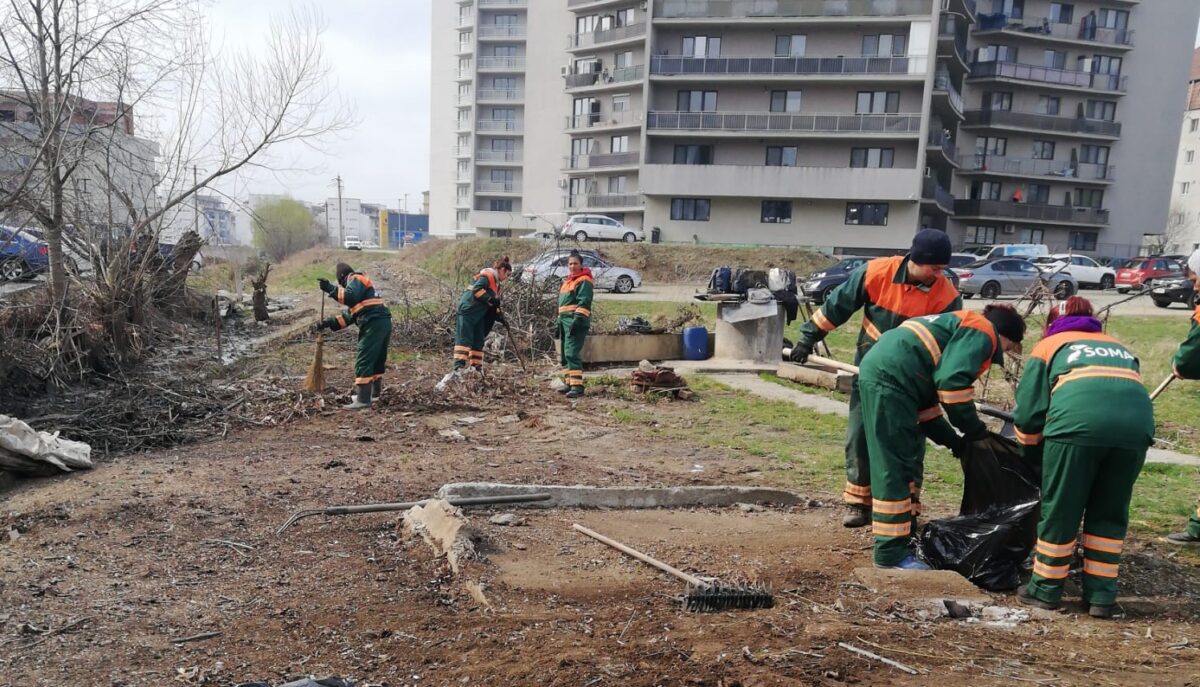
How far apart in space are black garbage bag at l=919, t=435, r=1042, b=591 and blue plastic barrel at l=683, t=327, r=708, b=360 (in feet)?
26.5

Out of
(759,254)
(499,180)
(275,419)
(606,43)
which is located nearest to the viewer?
(275,419)

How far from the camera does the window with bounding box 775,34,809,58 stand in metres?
38.4

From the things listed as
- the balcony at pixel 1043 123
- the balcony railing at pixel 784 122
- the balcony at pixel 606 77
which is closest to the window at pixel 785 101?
the balcony railing at pixel 784 122

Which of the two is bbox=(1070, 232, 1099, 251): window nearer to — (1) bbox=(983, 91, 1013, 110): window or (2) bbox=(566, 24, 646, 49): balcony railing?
(1) bbox=(983, 91, 1013, 110): window

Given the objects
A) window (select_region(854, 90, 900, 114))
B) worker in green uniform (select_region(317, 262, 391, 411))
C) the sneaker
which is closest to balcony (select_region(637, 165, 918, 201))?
window (select_region(854, 90, 900, 114))

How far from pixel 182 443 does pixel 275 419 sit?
99 centimetres

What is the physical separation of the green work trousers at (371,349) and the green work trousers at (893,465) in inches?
244

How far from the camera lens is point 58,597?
3.82m

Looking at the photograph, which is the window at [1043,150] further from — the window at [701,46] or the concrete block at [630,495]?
the concrete block at [630,495]

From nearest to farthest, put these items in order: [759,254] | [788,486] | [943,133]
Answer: [788,486] → [759,254] → [943,133]

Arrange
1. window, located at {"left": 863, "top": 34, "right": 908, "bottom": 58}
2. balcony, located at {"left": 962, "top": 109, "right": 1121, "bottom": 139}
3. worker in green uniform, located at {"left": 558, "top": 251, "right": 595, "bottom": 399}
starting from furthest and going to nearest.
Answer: balcony, located at {"left": 962, "top": 109, "right": 1121, "bottom": 139}, window, located at {"left": 863, "top": 34, "right": 908, "bottom": 58}, worker in green uniform, located at {"left": 558, "top": 251, "right": 595, "bottom": 399}

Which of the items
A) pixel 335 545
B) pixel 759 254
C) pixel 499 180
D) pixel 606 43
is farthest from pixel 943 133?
pixel 335 545

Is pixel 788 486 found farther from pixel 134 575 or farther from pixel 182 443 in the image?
pixel 182 443

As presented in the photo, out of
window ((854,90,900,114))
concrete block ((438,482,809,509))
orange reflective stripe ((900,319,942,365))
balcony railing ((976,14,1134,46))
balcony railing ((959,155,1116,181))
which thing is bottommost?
concrete block ((438,482,809,509))
